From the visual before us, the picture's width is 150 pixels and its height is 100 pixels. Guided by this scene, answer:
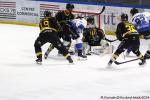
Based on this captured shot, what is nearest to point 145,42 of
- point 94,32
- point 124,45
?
point 94,32

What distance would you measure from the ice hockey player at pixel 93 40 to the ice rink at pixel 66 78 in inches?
8.8

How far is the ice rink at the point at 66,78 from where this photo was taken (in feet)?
22.0

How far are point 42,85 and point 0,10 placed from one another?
27.6 ft

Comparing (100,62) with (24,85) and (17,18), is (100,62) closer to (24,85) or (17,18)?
(24,85)

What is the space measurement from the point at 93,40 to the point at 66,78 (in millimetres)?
2216

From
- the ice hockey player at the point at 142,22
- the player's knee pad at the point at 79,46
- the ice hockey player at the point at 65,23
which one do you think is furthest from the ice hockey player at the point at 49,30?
the ice hockey player at the point at 142,22

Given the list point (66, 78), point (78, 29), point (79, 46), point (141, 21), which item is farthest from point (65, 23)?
point (66, 78)

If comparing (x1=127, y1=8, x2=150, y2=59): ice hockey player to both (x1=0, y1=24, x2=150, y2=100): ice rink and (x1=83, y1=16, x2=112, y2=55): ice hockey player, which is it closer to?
(x1=0, y1=24, x2=150, y2=100): ice rink

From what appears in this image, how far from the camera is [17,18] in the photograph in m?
14.9

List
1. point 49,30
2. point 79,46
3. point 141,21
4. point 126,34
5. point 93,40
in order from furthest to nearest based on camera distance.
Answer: point 93,40
point 79,46
point 141,21
point 49,30
point 126,34

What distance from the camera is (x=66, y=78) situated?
25.5 feet

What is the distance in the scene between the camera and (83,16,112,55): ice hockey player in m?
9.77

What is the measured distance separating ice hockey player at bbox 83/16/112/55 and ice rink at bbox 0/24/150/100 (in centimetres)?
22

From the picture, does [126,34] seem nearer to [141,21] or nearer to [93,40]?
[141,21]
